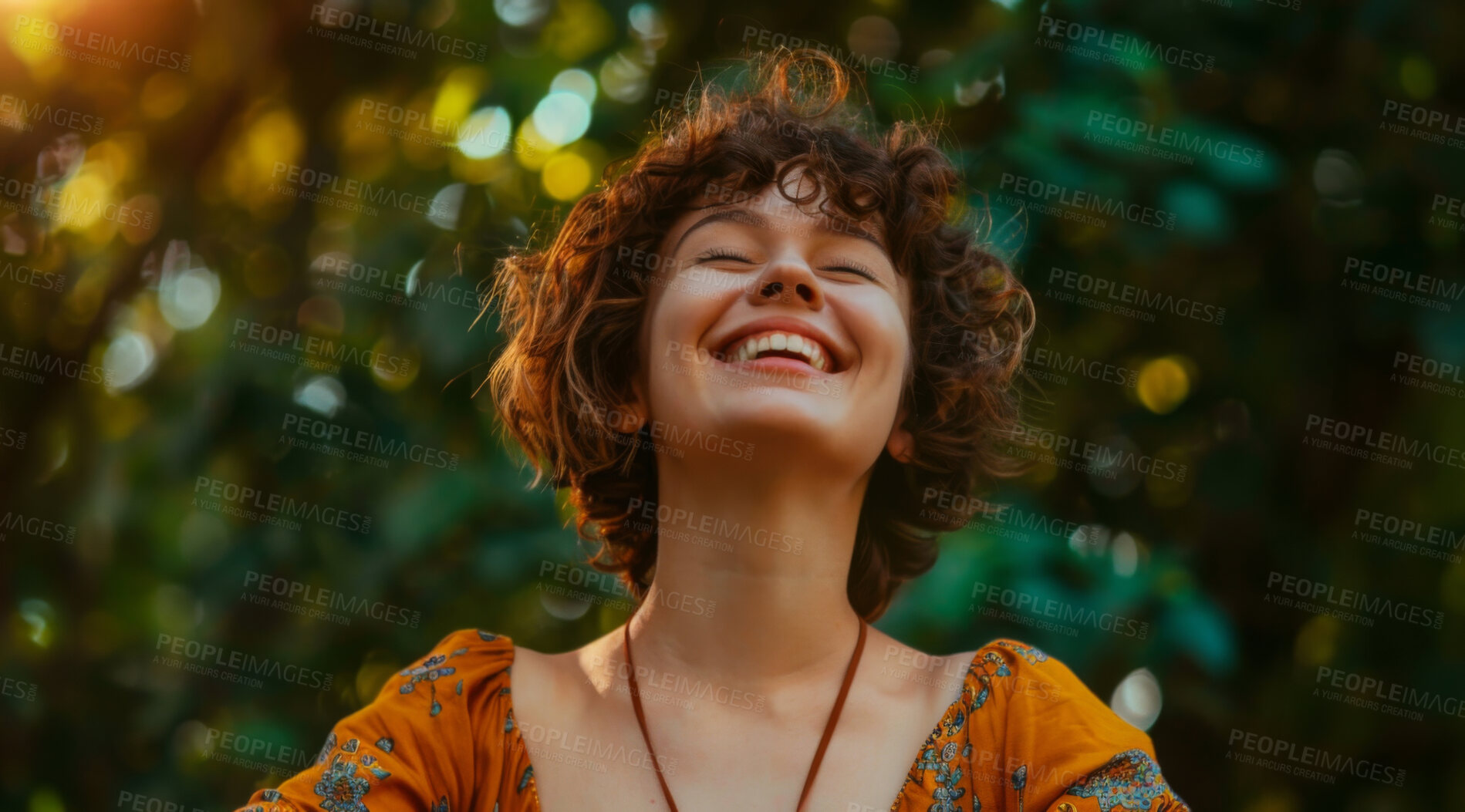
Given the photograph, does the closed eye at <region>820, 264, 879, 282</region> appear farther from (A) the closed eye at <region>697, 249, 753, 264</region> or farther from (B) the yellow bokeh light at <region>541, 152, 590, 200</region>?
(B) the yellow bokeh light at <region>541, 152, 590, 200</region>

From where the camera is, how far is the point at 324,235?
8.30 ft

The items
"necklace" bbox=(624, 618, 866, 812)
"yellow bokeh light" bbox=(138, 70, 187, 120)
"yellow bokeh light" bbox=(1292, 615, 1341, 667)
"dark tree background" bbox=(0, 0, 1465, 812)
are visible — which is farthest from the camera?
"yellow bokeh light" bbox=(138, 70, 187, 120)

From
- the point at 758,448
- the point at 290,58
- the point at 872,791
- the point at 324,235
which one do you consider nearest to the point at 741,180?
the point at 758,448

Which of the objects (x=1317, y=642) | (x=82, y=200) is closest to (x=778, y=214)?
(x=1317, y=642)

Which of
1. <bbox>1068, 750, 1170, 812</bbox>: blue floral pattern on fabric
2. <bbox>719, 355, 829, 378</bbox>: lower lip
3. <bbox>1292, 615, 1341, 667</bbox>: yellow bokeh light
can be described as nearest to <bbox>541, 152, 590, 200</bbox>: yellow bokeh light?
<bbox>719, 355, 829, 378</bbox>: lower lip

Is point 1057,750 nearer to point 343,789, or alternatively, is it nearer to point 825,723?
point 825,723

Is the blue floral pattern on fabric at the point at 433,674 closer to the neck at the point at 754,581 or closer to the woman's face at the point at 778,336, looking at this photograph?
the neck at the point at 754,581

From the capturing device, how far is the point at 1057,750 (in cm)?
148

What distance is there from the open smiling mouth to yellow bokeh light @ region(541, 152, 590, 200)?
1.02 metres

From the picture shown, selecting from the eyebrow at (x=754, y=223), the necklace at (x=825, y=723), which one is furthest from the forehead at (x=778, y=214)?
the necklace at (x=825, y=723)

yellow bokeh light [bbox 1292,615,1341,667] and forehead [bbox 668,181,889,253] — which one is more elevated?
forehead [bbox 668,181,889,253]

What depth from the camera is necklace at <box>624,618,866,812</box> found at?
1.51m

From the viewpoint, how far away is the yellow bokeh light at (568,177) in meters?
2.51

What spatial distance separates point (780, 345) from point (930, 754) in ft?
1.77
